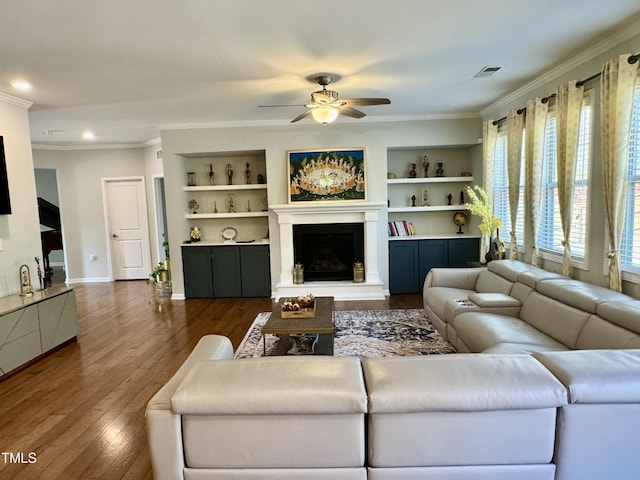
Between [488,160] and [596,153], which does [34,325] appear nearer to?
[596,153]

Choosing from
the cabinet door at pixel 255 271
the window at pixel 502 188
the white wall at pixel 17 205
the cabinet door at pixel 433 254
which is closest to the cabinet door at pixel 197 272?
the cabinet door at pixel 255 271

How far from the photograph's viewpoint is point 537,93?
415cm

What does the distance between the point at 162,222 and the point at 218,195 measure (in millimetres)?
2061

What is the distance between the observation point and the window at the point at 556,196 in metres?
3.40

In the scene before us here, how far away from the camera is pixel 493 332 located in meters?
2.85

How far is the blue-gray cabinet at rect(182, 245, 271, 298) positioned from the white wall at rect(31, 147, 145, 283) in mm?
2746

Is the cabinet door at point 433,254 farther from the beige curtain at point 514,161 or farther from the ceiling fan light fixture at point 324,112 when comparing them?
the ceiling fan light fixture at point 324,112

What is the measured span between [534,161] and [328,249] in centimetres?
313

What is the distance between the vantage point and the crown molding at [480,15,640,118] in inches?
111

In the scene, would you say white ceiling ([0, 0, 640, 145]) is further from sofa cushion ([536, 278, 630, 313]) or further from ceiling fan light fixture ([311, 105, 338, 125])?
sofa cushion ([536, 278, 630, 313])

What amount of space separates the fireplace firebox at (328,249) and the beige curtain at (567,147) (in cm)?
286

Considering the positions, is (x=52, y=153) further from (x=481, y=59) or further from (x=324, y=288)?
(x=481, y=59)

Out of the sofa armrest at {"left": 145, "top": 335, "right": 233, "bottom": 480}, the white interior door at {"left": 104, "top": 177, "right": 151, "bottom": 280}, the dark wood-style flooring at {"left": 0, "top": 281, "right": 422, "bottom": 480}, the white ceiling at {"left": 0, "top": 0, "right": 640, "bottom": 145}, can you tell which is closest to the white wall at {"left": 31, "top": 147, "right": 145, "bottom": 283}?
the white interior door at {"left": 104, "top": 177, "right": 151, "bottom": 280}

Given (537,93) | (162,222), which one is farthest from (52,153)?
(537,93)
